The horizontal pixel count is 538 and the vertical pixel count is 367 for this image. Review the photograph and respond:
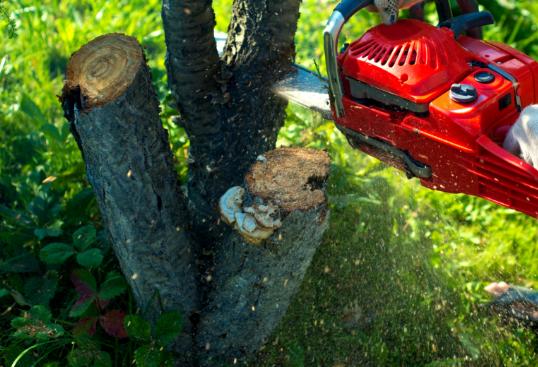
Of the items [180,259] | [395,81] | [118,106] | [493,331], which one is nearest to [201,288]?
[180,259]

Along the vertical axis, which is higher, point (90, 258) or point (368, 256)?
point (90, 258)

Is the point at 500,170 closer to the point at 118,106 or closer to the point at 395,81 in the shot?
the point at 395,81

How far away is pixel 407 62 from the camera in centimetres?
221

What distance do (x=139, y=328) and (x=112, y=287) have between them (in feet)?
0.91

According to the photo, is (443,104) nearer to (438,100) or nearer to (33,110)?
(438,100)

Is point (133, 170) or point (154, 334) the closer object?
point (133, 170)

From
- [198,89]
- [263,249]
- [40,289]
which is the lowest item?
[40,289]

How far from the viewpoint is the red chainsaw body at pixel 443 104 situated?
206cm

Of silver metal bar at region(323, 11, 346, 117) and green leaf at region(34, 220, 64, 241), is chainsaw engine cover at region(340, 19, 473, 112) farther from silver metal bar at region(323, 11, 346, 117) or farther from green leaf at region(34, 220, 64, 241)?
green leaf at region(34, 220, 64, 241)

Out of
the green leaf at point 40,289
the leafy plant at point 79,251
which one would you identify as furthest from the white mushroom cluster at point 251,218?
the green leaf at point 40,289

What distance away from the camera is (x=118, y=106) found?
2.14m

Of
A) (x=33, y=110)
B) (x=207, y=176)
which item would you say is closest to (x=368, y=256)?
(x=207, y=176)

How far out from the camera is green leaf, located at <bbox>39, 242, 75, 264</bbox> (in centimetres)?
261

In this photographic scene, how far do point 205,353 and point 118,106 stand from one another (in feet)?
3.19
